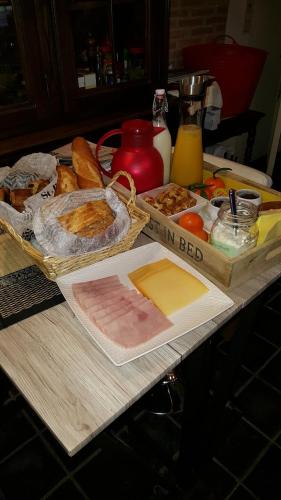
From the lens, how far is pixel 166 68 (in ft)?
6.47

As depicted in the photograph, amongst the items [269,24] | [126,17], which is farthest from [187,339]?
[269,24]

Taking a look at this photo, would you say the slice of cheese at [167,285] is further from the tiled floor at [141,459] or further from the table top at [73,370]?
the tiled floor at [141,459]

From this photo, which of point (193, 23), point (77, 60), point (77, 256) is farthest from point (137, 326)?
point (193, 23)

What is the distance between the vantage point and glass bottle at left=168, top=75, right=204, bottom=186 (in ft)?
3.40

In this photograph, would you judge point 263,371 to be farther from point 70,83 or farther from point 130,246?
point 70,83

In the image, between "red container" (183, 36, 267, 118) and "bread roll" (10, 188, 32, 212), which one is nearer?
"bread roll" (10, 188, 32, 212)

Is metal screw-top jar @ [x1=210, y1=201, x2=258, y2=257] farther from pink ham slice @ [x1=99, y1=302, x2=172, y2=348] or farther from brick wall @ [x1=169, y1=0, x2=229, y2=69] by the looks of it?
brick wall @ [x1=169, y1=0, x2=229, y2=69]

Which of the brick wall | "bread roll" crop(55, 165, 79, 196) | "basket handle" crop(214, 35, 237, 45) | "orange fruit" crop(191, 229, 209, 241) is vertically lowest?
"orange fruit" crop(191, 229, 209, 241)

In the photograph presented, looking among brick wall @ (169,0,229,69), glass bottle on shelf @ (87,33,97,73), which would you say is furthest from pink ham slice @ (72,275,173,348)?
brick wall @ (169,0,229,69)

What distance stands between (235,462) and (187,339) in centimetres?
75

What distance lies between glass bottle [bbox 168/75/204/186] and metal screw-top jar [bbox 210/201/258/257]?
31 cm

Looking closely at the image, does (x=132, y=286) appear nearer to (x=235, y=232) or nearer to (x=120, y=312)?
(x=120, y=312)

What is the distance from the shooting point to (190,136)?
103 cm

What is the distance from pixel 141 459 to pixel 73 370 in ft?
2.20
